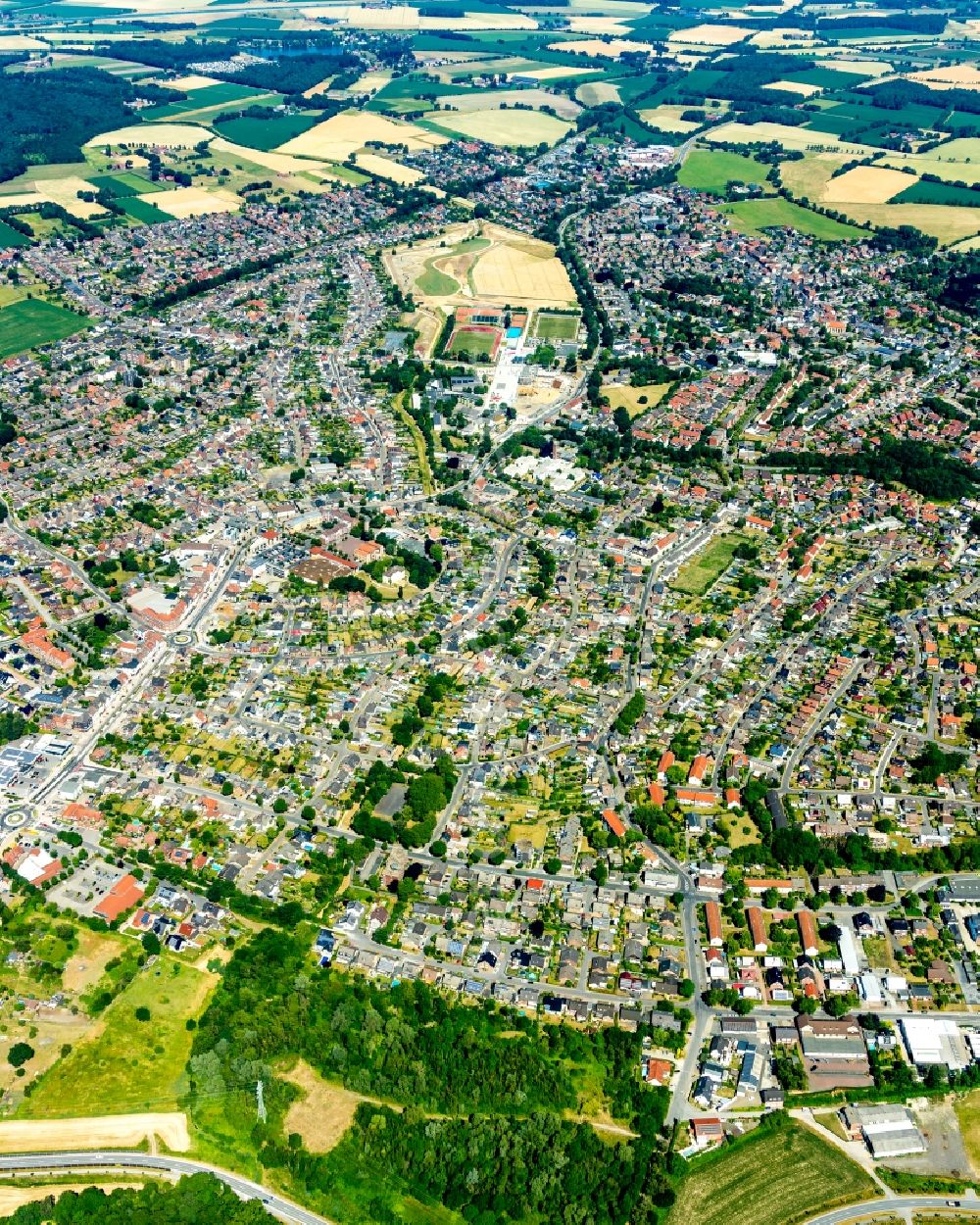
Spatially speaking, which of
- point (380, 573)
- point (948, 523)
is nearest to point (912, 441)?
point (948, 523)

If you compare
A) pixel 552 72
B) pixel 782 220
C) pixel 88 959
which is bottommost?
pixel 782 220

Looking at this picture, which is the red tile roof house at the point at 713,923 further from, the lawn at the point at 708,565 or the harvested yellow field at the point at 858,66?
the harvested yellow field at the point at 858,66

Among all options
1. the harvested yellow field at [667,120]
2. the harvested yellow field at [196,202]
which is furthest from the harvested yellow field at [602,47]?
the harvested yellow field at [196,202]

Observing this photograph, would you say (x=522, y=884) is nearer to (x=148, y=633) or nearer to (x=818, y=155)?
(x=148, y=633)

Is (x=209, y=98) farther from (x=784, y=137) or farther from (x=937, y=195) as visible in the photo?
(x=937, y=195)

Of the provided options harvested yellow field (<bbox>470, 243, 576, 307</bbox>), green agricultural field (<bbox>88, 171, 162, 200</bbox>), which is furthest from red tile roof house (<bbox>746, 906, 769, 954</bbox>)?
green agricultural field (<bbox>88, 171, 162, 200</bbox>)

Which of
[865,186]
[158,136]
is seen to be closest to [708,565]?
[865,186]
